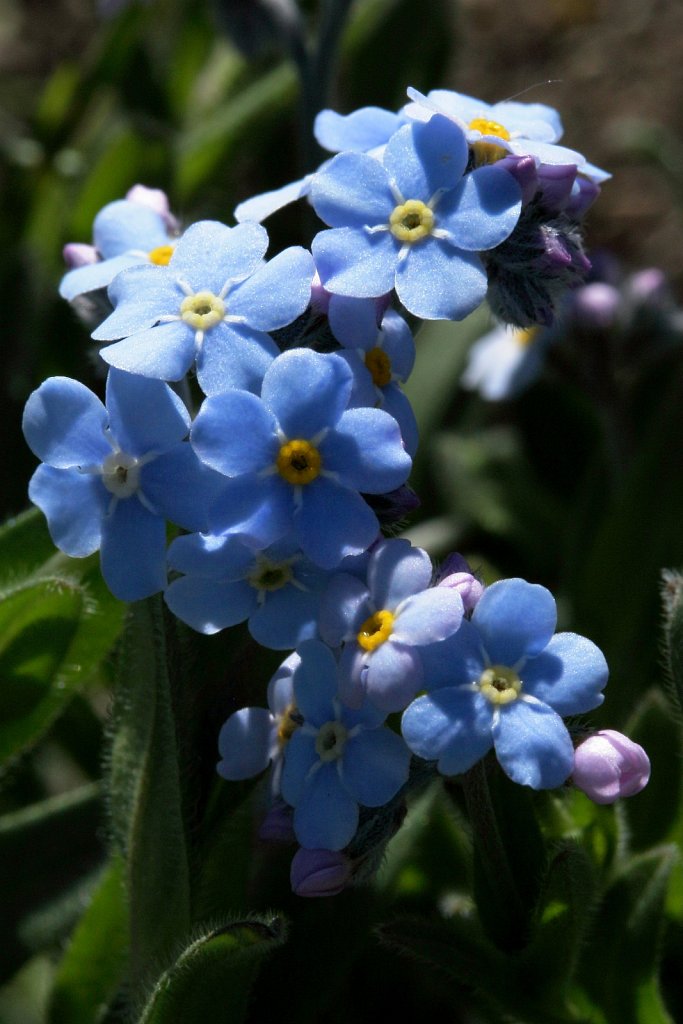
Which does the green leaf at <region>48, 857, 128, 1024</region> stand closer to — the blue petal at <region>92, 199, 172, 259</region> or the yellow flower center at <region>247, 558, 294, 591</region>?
the yellow flower center at <region>247, 558, 294, 591</region>

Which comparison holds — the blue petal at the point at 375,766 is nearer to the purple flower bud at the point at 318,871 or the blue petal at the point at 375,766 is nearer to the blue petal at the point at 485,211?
the purple flower bud at the point at 318,871

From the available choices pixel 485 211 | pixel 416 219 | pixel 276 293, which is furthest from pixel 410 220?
pixel 276 293

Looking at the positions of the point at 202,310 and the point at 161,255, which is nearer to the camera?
the point at 202,310

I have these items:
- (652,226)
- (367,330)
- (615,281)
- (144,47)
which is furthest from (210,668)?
(652,226)

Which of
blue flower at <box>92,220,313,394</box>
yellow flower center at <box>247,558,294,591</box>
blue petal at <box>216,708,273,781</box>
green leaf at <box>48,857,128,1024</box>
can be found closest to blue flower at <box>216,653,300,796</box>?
blue petal at <box>216,708,273,781</box>

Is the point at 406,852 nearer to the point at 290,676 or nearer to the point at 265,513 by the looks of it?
the point at 290,676

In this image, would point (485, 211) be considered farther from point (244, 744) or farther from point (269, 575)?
point (244, 744)
